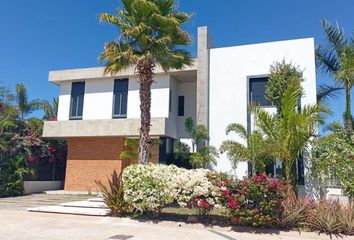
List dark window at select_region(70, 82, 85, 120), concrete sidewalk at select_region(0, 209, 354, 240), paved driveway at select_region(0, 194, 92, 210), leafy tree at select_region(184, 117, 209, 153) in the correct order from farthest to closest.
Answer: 1. dark window at select_region(70, 82, 85, 120)
2. leafy tree at select_region(184, 117, 209, 153)
3. paved driveway at select_region(0, 194, 92, 210)
4. concrete sidewalk at select_region(0, 209, 354, 240)

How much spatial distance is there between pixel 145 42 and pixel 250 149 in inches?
274

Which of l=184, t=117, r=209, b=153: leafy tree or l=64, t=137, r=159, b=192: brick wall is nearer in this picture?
l=184, t=117, r=209, b=153: leafy tree

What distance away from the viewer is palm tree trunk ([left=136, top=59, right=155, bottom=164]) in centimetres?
1459

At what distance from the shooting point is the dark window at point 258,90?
1927 centimetres

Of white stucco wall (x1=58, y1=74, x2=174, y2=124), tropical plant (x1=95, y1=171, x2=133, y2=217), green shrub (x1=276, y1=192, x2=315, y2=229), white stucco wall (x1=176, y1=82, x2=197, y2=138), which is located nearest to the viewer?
green shrub (x1=276, y1=192, x2=315, y2=229)

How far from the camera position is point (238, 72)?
64.1 ft

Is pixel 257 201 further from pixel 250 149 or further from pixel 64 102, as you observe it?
pixel 64 102

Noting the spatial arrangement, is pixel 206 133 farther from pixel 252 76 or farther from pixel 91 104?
pixel 91 104

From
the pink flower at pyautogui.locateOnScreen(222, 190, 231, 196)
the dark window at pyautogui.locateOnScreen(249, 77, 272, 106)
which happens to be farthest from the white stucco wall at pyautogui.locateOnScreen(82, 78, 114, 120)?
the pink flower at pyautogui.locateOnScreen(222, 190, 231, 196)

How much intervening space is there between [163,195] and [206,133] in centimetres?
658

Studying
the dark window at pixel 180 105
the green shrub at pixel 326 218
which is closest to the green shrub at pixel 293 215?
the green shrub at pixel 326 218

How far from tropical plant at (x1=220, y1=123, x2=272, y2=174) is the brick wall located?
831cm

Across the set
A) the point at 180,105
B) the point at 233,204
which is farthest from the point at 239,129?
the point at 180,105

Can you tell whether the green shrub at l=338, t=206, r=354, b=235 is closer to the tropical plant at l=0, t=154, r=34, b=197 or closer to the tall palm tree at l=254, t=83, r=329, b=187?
the tall palm tree at l=254, t=83, r=329, b=187
